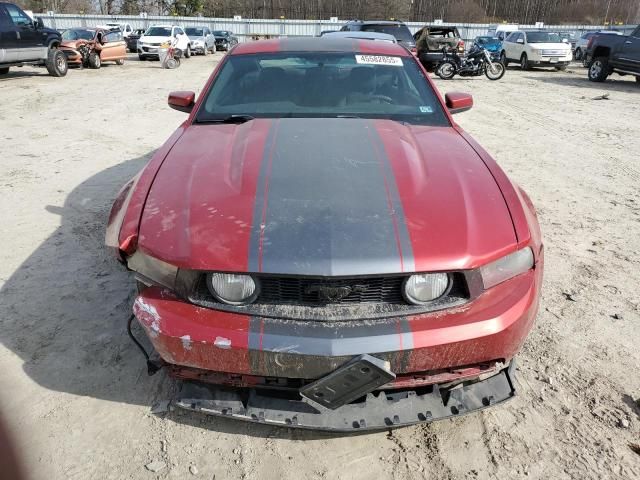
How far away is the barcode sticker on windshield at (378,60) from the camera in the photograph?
3314 millimetres

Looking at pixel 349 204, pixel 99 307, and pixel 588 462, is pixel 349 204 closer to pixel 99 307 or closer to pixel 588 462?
pixel 588 462

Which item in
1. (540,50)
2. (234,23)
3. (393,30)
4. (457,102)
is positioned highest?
(234,23)

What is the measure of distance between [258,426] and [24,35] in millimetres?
15103

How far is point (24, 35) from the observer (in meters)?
13.3

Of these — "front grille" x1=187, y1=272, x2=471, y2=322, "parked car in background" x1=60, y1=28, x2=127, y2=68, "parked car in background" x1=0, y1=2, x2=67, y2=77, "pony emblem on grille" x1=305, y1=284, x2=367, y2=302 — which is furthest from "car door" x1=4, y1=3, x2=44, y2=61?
"pony emblem on grille" x1=305, y1=284, x2=367, y2=302

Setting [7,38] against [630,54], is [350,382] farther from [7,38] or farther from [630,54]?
[630,54]

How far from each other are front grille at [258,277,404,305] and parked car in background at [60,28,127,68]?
58.6 ft

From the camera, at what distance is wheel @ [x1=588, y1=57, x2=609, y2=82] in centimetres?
1462

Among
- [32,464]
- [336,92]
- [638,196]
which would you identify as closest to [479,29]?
[638,196]

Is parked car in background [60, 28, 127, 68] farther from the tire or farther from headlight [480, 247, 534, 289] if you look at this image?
headlight [480, 247, 534, 289]

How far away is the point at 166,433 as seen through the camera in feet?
6.94

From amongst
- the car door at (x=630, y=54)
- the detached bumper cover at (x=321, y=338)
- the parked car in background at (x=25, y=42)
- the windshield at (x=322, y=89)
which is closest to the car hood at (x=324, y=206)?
the detached bumper cover at (x=321, y=338)

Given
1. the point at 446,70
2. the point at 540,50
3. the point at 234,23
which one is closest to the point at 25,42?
the point at 446,70

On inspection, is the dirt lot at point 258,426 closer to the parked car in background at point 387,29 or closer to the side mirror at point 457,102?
the side mirror at point 457,102
